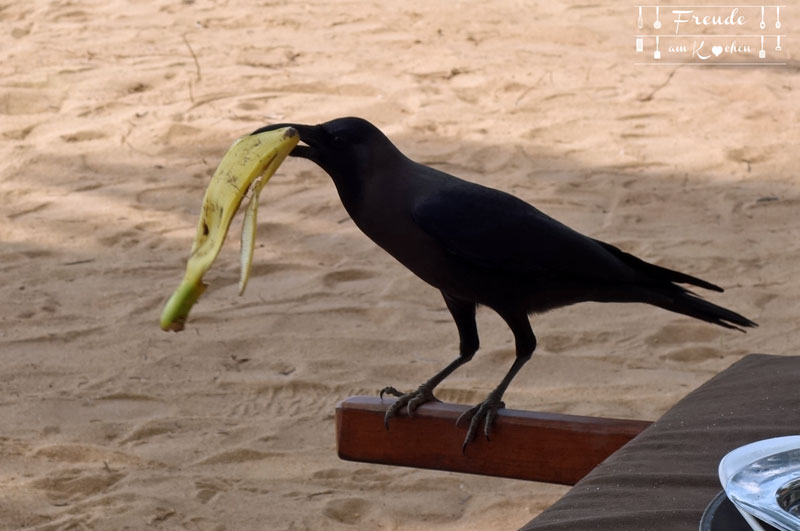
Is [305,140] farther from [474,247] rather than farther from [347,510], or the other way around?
[347,510]

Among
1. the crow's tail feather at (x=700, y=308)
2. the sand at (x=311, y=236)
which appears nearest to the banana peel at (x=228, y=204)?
the sand at (x=311, y=236)

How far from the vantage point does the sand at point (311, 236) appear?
320cm

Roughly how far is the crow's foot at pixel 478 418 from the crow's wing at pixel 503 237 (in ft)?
1.22

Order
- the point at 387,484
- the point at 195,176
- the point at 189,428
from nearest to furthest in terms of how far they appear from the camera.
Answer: the point at 387,484 → the point at 189,428 → the point at 195,176

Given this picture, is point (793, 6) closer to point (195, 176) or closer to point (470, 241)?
point (195, 176)

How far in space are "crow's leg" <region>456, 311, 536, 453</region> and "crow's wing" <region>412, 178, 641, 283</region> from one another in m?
0.13

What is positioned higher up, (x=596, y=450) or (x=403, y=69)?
(x=596, y=450)

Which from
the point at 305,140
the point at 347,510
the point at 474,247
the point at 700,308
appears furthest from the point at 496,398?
the point at 347,510

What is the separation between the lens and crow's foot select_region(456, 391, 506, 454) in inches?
83.2

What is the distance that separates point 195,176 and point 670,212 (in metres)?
2.33

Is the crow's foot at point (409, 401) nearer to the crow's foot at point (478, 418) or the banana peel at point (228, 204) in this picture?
the crow's foot at point (478, 418)

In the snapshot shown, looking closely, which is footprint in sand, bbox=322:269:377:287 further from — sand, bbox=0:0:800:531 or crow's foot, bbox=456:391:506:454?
crow's foot, bbox=456:391:506:454

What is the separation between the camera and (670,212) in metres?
5.11

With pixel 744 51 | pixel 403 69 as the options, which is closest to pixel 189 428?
pixel 403 69
